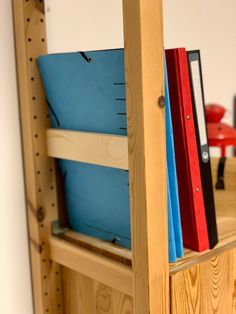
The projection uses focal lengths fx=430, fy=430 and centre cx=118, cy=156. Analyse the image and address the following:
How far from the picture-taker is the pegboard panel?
0.89 metres

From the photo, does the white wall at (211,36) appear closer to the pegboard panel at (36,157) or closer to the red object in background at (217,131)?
the red object in background at (217,131)

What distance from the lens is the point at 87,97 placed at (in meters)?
0.82

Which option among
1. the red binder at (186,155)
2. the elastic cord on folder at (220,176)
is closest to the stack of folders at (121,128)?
the red binder at (186,155)

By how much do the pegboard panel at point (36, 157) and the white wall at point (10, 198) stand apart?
0.02 meters

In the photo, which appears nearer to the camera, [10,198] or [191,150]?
[191,150]

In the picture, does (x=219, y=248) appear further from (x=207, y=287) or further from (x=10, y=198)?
(x=10, y=198)

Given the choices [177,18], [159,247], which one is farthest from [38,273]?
[177,18]

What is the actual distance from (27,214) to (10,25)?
0.41 metres

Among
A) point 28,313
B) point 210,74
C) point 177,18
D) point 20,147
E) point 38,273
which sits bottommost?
point 28,313

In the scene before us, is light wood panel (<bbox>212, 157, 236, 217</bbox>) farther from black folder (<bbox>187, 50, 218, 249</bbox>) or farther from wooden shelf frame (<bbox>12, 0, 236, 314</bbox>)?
black folder (<bbox>187, 50, 218, 249</bbox>)

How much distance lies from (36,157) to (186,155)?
1.09ft

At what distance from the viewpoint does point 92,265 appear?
844 mm

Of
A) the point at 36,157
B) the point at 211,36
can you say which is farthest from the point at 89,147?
the point at 211,36

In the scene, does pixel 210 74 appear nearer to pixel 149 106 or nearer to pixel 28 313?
pixel 149 106
